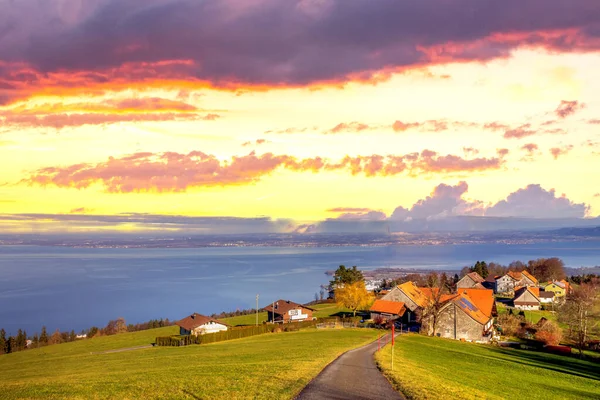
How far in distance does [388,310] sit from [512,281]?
62711 mm

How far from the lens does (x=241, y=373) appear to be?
87.9 ft

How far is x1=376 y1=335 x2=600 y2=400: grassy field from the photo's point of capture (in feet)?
81.1

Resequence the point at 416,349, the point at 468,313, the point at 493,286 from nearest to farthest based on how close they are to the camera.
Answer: the point at 416,349 → the point at 468,313 → the point at 493,286

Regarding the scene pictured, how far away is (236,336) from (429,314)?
996 inches

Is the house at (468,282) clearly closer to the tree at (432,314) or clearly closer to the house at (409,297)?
the house at (409,297)

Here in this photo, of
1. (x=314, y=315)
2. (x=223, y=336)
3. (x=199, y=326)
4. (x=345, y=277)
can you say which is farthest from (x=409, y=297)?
(x=199, y=326)

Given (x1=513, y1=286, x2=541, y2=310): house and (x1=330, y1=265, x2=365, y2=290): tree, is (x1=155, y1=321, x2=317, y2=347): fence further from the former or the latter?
(x1=513, y1=286, x2=541, y2=310): house

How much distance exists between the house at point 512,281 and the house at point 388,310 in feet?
195

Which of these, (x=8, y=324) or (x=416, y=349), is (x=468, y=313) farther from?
(x=8, y=324)

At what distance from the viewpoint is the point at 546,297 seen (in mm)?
102438

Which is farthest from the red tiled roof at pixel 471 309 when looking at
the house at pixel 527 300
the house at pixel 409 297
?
the house at pixel 527 300

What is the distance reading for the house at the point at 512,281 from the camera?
12238 cm

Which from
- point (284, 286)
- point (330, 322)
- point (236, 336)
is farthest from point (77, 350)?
point (284, 286)

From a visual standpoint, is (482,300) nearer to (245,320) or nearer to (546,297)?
(546,297)
